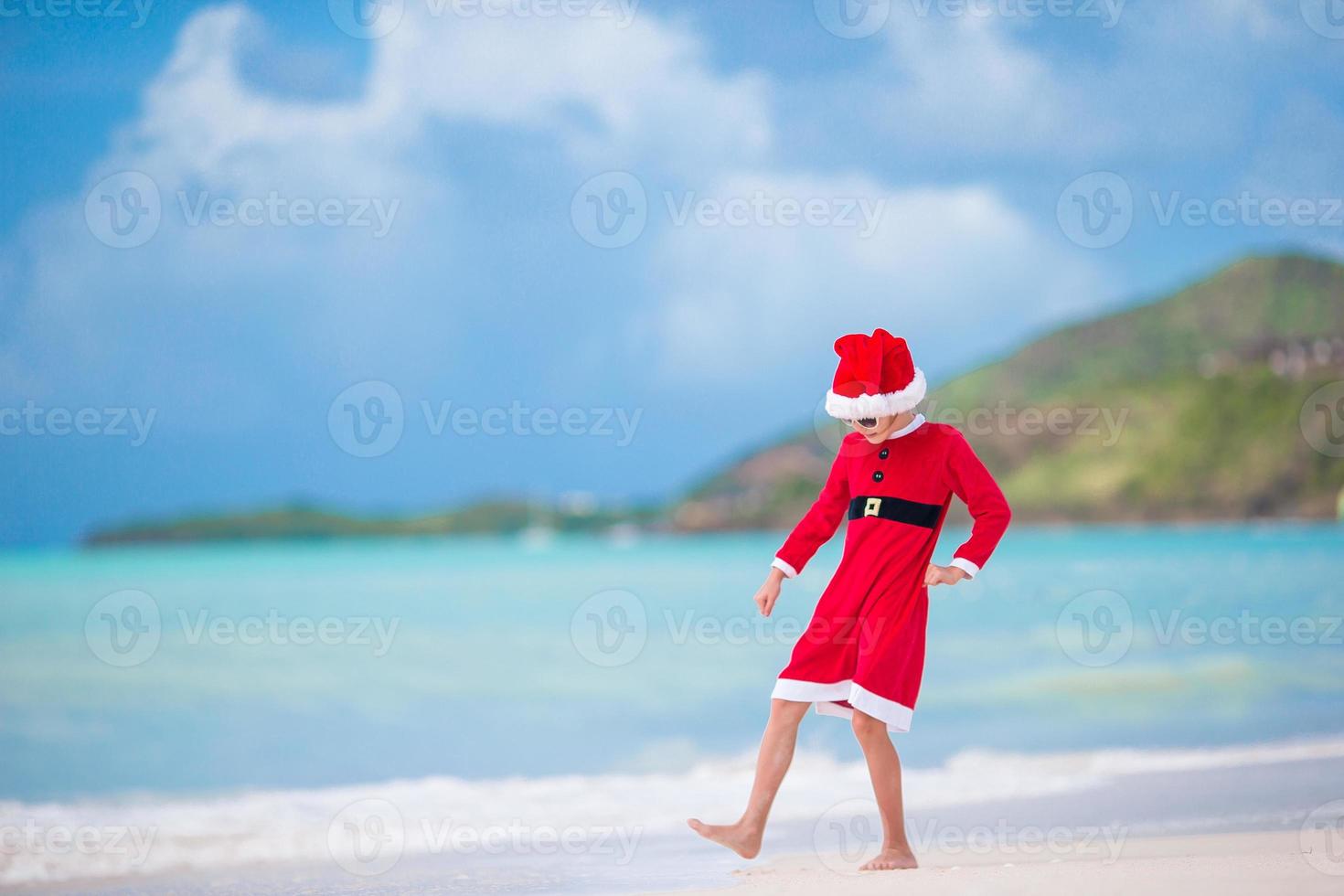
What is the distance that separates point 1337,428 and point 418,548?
2318 cm

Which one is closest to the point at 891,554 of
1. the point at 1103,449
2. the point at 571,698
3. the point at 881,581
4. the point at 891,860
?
the point at 881,581

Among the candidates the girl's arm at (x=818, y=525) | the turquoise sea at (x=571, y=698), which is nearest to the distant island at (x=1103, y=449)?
the turquoise sea at (x=571, y=698)

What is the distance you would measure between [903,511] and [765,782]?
72 centimetres

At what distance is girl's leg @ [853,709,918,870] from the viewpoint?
297cm

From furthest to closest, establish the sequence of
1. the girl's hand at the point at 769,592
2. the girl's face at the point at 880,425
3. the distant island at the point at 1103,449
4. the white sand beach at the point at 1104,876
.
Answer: the distant island at the point at 1103,449, the girl's hand at the point at 769,592, the girl's face at the point at 880,425, the white sand beach at the point at 1104,876

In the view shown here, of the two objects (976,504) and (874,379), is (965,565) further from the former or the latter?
(874,379)

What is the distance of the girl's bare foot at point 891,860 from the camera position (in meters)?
2.96

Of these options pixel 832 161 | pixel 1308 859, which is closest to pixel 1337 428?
pixel 832 161

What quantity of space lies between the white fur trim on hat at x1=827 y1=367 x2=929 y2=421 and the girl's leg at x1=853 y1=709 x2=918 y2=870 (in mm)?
700

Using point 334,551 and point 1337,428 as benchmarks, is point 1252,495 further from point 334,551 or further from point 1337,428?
point 334,551

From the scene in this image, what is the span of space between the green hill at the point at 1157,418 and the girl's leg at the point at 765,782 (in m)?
26.4

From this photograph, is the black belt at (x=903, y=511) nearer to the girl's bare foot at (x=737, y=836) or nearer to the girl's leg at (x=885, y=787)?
the girl's leg at (x=885, y=787)

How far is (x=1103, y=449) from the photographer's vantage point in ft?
115

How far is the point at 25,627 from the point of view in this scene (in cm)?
1241
